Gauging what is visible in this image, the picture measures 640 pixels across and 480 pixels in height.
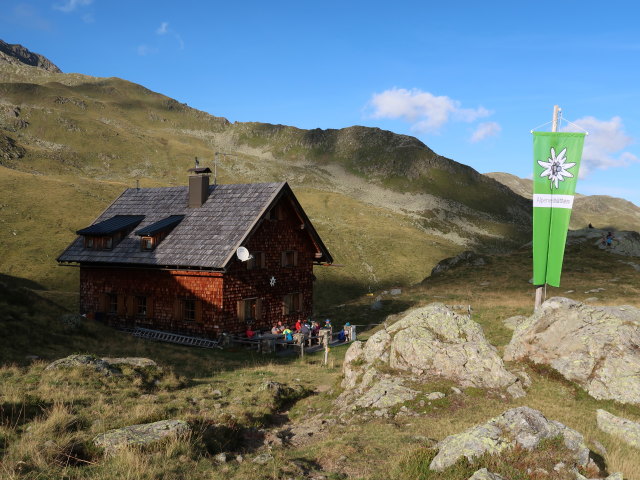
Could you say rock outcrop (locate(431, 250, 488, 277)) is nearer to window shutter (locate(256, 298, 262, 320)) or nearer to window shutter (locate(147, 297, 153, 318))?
window shutter (locate(256, 298, 262, 320))

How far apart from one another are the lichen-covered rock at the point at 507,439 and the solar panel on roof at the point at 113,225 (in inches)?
1144

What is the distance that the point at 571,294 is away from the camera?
37.7 m

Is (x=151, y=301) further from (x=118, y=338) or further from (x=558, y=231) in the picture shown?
(x=558, y=231)

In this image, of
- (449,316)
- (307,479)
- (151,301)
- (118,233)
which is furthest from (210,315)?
(307,479)

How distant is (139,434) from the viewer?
32.0 ft

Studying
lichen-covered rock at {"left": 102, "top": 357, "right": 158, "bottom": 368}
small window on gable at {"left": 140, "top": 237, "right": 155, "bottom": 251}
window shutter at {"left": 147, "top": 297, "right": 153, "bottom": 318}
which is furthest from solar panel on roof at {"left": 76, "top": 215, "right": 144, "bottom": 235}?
lichen-covered rock at {"left": 102, "top": 357, "right": 158, "bottom": 368}

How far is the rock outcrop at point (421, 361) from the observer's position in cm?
1423

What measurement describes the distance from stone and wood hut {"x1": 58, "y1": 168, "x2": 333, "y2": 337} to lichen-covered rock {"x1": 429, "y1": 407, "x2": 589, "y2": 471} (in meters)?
20.0

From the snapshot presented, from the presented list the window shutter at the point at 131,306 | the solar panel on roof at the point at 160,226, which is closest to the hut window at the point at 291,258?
the solar panel on roof at the point at 160,226

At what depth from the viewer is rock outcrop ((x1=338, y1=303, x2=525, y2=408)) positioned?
560 inches

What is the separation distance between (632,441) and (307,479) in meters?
6.95

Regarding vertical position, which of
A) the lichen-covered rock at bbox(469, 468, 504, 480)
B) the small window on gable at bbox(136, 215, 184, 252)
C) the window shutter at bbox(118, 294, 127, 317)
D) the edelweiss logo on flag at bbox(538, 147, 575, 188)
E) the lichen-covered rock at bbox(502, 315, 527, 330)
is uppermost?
the edelweiss logo on flag at bbox(538, 147, 575, 188)

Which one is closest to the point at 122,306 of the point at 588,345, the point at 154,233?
the point at 154,233

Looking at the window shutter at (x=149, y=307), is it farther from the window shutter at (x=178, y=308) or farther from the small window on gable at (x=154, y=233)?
the small window on gable at (x=154, y=233)
